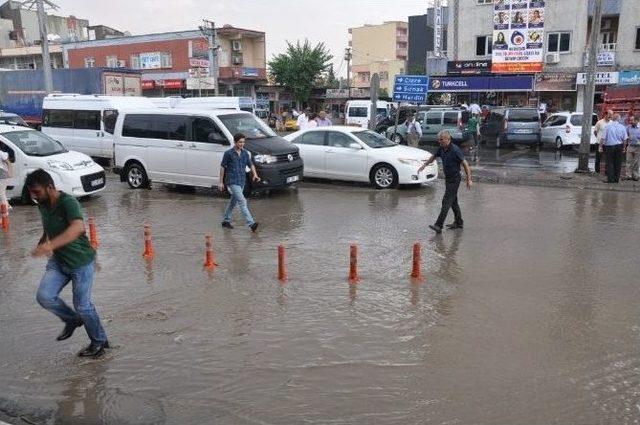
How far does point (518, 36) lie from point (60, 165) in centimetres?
2992

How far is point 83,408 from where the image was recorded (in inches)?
177

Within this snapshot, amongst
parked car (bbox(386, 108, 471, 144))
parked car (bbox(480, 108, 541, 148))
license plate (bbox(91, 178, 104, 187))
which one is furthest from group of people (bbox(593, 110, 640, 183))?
license plate (bbox(91, 178, 104, 187))

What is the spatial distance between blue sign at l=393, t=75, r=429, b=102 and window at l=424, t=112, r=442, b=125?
5.31 meters

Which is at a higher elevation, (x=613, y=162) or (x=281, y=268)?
(x=613, y=162)

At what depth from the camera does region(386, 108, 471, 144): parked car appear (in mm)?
24592

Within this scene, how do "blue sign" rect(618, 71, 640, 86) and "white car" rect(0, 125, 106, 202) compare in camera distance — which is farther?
"blue sign" rect(618, 71, 640, 86)

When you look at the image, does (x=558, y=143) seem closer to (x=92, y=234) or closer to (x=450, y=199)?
(x=450, y=199)

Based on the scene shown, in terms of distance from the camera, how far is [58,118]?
64.4 feet

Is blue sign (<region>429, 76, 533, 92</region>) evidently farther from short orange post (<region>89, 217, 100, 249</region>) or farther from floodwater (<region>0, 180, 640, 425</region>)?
short orange post (<region>89, 217, 100, 249</region>)

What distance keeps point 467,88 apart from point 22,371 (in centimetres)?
3464

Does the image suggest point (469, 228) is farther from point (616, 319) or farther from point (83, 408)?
point (83, 408)

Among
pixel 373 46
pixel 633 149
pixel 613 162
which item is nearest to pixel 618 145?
pixel 613 162

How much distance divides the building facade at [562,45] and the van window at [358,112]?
6.50 meters

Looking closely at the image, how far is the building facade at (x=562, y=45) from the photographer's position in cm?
3353
